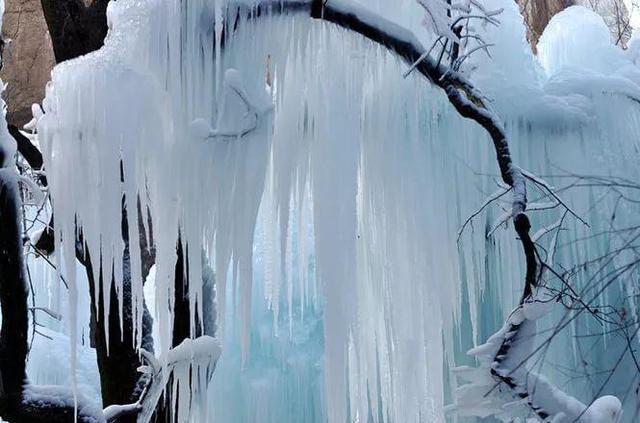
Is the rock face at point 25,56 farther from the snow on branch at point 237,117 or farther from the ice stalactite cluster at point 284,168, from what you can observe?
the snow on branch at point 237,117

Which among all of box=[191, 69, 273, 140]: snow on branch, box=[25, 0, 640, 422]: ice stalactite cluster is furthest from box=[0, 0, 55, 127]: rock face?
box=[191, 69, 273, 140]: snow on branch

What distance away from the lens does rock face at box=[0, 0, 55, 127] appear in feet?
33.8

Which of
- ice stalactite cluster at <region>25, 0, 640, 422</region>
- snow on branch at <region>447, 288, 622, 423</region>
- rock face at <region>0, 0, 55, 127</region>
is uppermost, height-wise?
rock face at <region>0, 0, 55, 127</region>

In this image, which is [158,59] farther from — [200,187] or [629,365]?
[629,365]

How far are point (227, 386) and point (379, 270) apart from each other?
193cm

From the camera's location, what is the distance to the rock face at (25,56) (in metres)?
10.3

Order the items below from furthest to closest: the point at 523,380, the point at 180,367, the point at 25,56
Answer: the point at 25,56, the point at 180,367, the point at 523,380

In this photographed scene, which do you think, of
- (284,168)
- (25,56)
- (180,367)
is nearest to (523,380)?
(284,168)

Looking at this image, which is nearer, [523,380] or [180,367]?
[523,380]

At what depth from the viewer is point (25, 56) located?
34.8 ft

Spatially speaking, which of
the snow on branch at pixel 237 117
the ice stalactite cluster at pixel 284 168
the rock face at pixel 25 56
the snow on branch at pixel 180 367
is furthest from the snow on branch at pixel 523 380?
the rock face at pixel 25 56

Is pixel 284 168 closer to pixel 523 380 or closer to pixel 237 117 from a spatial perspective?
pixel 237 117

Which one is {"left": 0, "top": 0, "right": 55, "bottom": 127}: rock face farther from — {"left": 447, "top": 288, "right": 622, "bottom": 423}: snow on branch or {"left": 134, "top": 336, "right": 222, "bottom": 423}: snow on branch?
{"left": 447, "top": 288, "right": 622, "bottom": 423}: snow on branch

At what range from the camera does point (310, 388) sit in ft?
18.4
